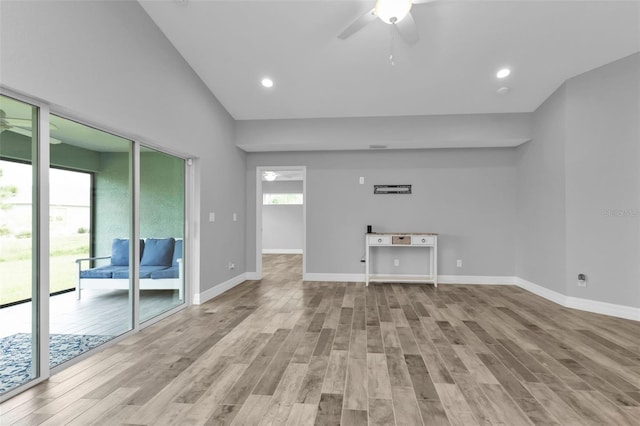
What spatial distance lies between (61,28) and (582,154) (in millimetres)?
5651

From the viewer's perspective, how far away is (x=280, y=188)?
11.1 m

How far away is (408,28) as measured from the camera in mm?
2941

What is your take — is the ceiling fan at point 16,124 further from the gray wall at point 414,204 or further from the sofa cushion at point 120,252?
the gray wall at point 414,204

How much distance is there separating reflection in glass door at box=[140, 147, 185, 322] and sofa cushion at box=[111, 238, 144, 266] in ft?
0.79

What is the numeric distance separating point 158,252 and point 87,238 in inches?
38.4

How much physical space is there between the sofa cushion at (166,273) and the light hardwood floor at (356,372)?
0.50m

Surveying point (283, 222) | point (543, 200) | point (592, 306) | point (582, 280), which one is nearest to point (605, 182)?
point (543, 200)

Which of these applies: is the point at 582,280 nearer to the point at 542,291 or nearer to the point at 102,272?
the point at 542,291

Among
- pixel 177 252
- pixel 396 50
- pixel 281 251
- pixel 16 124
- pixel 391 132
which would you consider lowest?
pixel 281 251

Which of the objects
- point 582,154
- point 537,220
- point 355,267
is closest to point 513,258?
point 537,220

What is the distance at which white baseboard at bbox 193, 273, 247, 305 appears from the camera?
14.5 ft

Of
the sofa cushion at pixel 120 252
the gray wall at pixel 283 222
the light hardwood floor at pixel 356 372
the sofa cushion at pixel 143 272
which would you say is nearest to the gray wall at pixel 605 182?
the light hardwood floor at pixel 356 372

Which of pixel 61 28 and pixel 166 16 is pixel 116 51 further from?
pixel 166 16

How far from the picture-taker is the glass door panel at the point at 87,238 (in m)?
2.57
